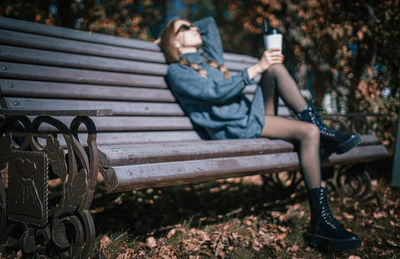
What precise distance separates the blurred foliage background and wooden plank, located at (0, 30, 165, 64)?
1.91 meters

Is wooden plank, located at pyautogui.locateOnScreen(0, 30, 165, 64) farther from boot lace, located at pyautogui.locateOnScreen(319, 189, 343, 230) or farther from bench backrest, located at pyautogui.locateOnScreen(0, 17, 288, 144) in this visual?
boot lace, located at pyautogui.locateOnScreen(319, 189, 343, 230)

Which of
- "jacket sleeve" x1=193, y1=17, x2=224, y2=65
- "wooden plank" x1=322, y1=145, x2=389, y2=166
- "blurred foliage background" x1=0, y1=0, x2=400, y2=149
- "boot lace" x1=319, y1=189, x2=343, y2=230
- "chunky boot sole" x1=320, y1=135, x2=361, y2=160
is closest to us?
"boot lace" x1=319, y1=189, x2=343, y2=230

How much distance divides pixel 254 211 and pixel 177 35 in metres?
1.65

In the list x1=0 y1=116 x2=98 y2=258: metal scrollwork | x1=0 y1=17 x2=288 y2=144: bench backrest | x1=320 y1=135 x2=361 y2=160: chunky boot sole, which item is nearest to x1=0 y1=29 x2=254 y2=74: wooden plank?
x1=0 y1=17 x2=288 y2=144: bench backrest

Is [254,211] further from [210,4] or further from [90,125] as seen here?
[210,4]

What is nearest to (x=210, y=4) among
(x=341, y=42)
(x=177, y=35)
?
(x=341, y=42)

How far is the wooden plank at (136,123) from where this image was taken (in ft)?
7.60

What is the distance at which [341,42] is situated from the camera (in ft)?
16.3

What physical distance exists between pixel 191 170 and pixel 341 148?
1215mm

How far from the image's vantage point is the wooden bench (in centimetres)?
169

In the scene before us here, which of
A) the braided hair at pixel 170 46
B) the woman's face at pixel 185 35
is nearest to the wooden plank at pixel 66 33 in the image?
the braided hair at pixel 170 46

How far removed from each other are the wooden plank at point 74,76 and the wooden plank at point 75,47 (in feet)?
0.65

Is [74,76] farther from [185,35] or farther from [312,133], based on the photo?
[312,133]

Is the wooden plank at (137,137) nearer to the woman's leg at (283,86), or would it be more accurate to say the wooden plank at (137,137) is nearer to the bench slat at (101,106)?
the bench slat at (101,106)
